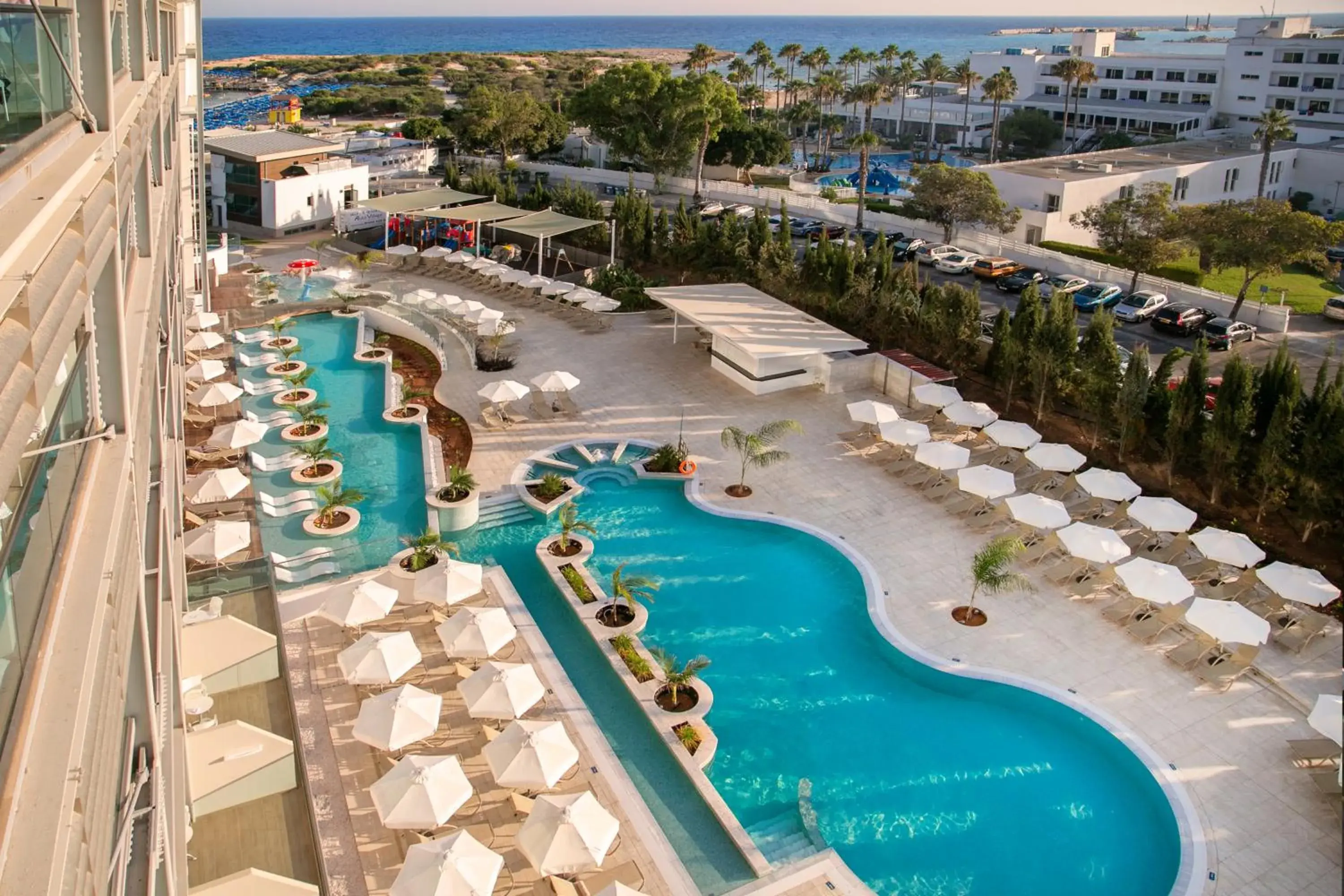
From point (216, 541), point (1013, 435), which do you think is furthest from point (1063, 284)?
point (216, 541)

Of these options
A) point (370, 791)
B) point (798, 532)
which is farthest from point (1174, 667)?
point (370, 791)

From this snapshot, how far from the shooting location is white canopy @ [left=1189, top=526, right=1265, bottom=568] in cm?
1877

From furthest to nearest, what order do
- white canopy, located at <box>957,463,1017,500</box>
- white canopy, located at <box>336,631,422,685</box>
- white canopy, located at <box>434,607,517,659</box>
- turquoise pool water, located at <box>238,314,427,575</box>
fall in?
white canopy, located at <box>957,463,1017,500</box>, turquoise pool water, located at <box>238,314,427,575</box>, white canopy, located at <box>434,607,517,659</box>, white canopy, located at <box>336,631,422,685</box>

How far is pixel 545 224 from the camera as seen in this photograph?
38500 millimetres

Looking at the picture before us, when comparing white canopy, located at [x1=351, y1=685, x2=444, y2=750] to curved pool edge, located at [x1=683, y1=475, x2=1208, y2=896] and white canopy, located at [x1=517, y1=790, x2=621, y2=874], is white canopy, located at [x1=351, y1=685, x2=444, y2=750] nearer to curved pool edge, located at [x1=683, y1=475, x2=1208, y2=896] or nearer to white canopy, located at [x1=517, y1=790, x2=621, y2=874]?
white canopy, located at [x1=517, y1=790, x2=621, y2=874]

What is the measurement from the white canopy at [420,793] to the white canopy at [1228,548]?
1423 cm

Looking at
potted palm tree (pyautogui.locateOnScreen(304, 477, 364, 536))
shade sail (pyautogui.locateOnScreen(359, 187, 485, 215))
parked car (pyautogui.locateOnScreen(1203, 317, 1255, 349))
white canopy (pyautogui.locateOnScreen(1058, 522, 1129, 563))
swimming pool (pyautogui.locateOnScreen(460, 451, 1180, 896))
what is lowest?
swimming pool (pyautogui.locateOnScreen(460, 451, 1180, 896))

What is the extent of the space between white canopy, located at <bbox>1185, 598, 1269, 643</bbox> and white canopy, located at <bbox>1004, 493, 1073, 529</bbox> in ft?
10.6

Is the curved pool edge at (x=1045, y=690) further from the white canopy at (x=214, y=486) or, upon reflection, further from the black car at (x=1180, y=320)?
the black car at (x=1180, y=320)

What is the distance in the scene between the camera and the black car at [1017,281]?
132 feet

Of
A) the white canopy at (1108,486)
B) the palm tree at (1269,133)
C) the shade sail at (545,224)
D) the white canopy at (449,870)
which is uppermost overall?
the palm tree at (1269,133)

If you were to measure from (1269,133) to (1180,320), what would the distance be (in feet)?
97.0

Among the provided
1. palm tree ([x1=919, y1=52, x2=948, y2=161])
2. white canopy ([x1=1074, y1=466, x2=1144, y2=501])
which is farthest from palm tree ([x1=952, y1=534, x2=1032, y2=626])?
palm tree ([x1=919, y1=52, x2=948, y2=161])

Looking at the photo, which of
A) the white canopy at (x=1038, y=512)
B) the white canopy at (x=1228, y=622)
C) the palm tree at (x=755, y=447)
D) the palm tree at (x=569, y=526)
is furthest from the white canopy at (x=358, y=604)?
the white canopy at (x=1228, y=622)
